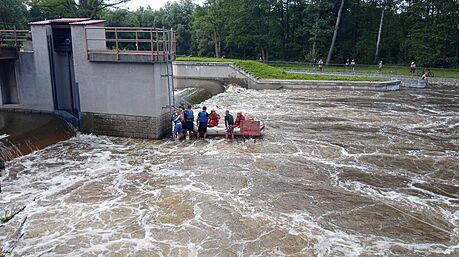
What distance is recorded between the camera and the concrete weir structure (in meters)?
17.1

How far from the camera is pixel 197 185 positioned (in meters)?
12.4

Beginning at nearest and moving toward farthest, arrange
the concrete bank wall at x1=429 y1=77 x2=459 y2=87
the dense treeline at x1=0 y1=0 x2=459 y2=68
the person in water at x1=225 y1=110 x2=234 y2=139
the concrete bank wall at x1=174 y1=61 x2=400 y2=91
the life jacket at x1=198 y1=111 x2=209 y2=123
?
1. the person in water at x1=225 y1=110 x2=234 y2=139
2. the life jacket at x1=198 y1=111 x2=209 y2=123
3. the concrete bank wall at x1=174 y1=61 x2=400 y2=91
4. the concrete bank wall at x1=429 y1=77 x2=459 y2=87
5. the dense treeline at x1=0 y1=0 x2=459 y2=68

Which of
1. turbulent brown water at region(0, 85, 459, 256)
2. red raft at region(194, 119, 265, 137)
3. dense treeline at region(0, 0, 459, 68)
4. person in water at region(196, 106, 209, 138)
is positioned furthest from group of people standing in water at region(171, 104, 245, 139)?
dense treeline at region(0, 0, 459, 68)

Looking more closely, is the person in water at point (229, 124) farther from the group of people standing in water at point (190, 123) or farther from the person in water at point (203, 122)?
the person in water at point (203, 122)

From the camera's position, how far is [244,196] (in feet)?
38.0

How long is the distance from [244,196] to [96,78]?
9612mm

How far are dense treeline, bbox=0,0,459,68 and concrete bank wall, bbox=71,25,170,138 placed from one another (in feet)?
A: 89.0

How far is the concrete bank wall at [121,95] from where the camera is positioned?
56.3 ft

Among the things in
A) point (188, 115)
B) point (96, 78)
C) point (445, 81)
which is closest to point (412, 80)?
point (445, 81)

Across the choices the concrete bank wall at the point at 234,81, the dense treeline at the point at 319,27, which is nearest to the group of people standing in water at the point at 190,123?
the concrete bank wall at the point at 234,81

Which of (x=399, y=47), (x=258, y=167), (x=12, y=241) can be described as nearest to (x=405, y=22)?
(x=399, y=47)

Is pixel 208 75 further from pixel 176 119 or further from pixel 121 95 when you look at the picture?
pixel 176 119

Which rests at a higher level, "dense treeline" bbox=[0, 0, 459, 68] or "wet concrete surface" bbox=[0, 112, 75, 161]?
"dense treeline" bbox=[0, 0, 459, 68]

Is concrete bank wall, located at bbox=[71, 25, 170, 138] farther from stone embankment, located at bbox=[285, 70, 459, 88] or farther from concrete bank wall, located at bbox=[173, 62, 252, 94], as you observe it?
stone embankment, located at bbox=[285, 70, 459, 88]
